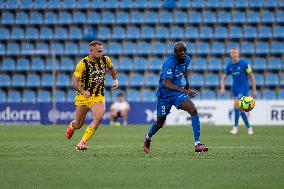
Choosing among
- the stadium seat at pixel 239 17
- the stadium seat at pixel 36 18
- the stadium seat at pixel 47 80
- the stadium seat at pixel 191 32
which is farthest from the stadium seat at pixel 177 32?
the stadium seat at pixel 36 18

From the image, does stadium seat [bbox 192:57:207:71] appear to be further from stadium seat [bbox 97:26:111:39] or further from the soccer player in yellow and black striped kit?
the soccer player in yellow and black striped kit

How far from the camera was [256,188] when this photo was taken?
281 inches

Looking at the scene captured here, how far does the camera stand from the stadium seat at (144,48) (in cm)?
3431

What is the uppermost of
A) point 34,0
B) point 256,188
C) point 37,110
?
point 34,0

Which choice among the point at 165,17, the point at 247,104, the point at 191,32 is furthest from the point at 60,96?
the point at 247,104

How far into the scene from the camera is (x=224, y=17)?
35.1 m

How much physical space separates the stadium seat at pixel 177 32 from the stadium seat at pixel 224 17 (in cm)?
194

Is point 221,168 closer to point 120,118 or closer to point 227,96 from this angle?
point 120,118

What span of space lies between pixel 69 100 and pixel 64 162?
2344cm

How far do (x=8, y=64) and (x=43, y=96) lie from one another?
8.57ft

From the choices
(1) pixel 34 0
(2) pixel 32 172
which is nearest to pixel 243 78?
(2) pixel 32 172

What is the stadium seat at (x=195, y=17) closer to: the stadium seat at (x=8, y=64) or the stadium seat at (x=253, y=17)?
the stadium seat at (x=253, y=17)

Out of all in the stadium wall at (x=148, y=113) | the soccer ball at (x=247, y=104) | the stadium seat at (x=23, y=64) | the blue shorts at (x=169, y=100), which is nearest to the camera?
the blue shorts at (x=169, y=100)

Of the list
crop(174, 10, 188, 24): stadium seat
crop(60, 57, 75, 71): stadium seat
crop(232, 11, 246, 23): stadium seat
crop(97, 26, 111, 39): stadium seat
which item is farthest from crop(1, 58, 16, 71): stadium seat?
crop(232, 11, 246, 23): stadium seat
